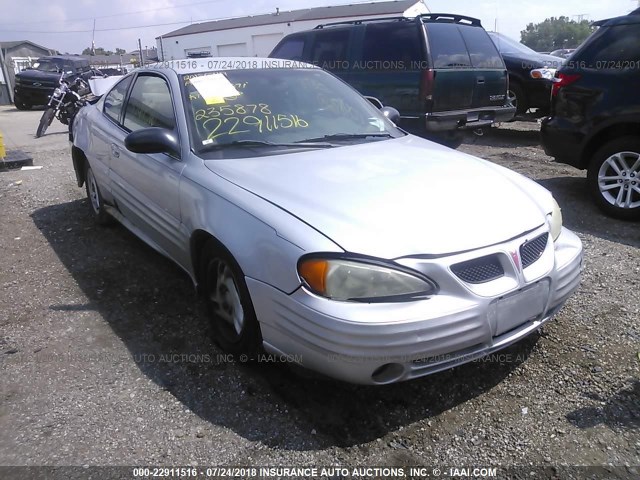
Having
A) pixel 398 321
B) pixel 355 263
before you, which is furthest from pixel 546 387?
pixel 355 263

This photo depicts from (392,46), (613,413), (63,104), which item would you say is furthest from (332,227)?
(63,104)

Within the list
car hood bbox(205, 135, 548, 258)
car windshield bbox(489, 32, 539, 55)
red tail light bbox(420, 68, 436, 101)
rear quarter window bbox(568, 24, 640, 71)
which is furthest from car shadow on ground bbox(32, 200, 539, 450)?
car windshield bbox(489, 32, 539, 55)

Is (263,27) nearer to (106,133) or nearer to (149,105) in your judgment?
(106,133)

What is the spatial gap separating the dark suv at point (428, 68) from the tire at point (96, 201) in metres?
3.85

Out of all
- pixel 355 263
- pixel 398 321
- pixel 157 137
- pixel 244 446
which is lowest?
pixel 244 446

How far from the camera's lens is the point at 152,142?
306cm

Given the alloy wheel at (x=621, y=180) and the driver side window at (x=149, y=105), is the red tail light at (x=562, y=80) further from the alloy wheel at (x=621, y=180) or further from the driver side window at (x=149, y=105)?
the driver side window at (x=149, y=105)

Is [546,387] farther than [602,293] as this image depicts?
No

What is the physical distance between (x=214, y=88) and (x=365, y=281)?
1.91 metres

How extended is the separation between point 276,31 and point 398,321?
3769 centimetres

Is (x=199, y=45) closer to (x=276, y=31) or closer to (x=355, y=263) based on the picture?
(x=276, y=31)

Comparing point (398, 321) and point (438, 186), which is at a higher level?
point (438, 186)

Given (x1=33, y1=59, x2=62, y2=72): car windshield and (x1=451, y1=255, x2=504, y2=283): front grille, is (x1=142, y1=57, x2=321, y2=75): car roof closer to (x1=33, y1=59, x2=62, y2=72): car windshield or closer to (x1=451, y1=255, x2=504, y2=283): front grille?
(x1=451, y1=255, x2=504, y2=283): front grille

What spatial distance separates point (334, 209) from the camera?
245 centimetres
